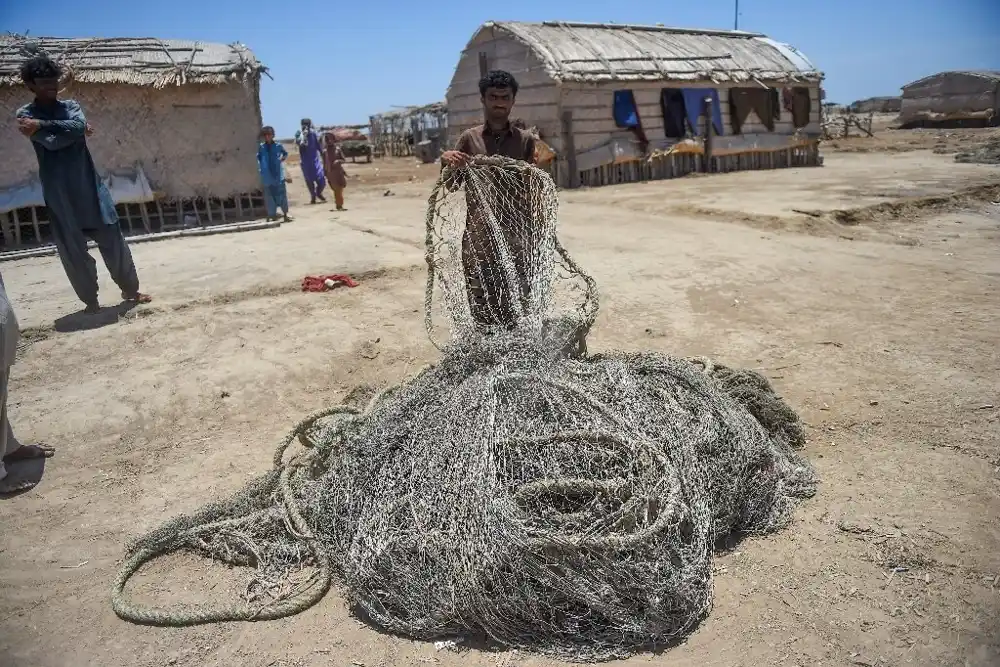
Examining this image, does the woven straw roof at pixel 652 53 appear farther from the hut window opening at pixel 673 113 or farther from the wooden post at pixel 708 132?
the wooden post at pixel 708 132

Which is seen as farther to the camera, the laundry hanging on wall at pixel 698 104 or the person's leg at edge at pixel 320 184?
the laundry hanging on wall at pixel 698 104

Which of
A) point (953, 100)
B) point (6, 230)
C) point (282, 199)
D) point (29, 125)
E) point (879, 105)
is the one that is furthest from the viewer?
point (879, 105)

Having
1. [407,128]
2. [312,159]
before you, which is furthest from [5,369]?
[407,128]

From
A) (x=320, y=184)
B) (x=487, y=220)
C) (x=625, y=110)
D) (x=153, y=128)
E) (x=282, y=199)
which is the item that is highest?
(x=625, y=110)

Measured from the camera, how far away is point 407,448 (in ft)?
8.78

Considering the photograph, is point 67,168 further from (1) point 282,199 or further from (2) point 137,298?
(1) point 282,199

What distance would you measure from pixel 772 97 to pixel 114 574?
17375 mm

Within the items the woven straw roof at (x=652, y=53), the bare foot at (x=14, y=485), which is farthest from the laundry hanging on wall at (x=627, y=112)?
the bare foot at (x=14, y=485)

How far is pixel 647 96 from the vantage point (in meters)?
14.5

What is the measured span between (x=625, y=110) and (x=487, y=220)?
1177 centimetres

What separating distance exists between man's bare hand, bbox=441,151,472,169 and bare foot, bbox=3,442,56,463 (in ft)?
8.62

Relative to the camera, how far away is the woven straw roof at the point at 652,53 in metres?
13.6

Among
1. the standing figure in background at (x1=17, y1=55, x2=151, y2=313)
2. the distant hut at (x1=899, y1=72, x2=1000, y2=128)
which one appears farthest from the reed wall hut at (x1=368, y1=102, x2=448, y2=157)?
the distant hut at (x1=899, y1=72, x2=1000, y2=128)

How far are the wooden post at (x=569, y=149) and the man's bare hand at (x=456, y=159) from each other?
34.4 feet
